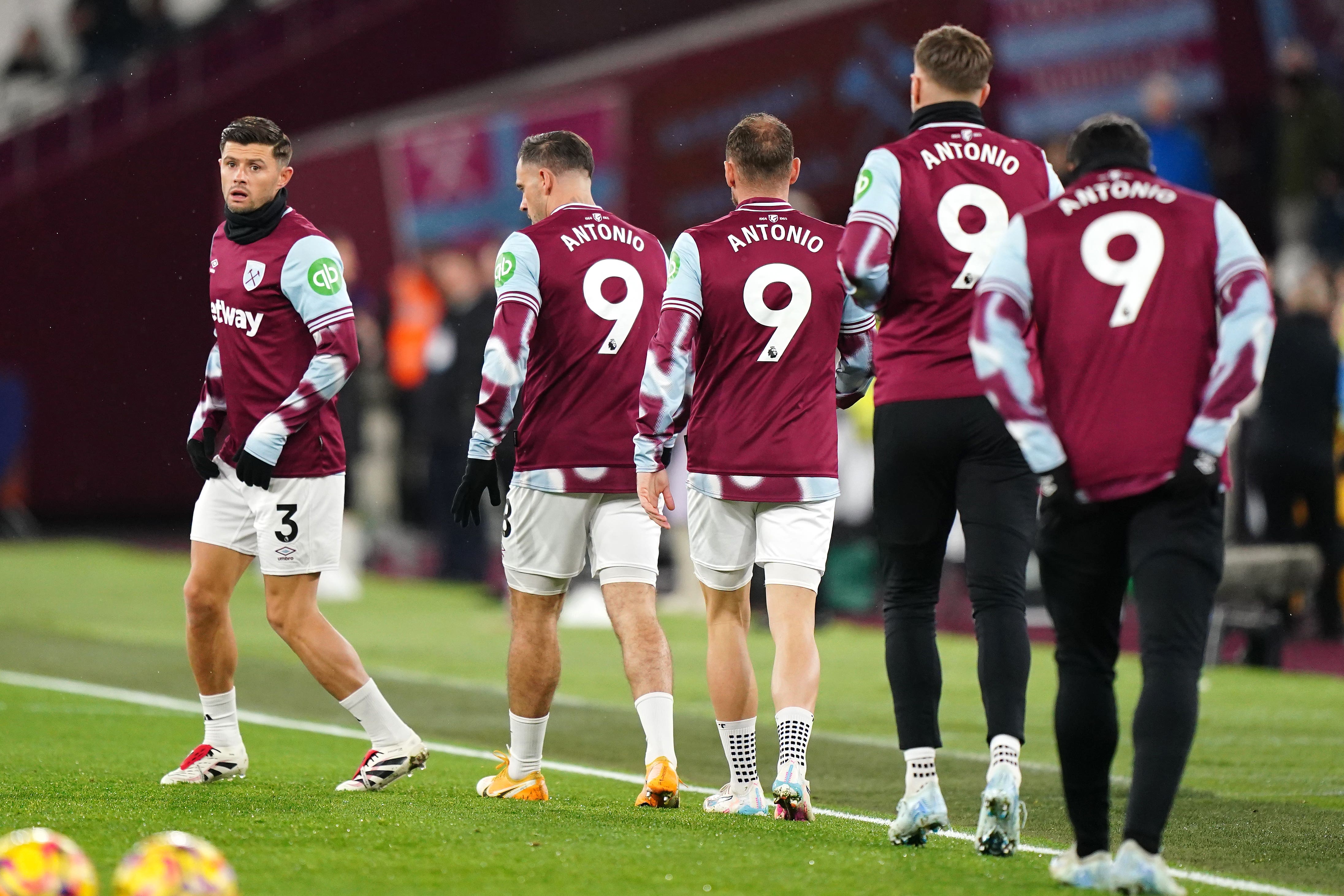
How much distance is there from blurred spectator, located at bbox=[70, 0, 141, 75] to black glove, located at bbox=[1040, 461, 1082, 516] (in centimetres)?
2550

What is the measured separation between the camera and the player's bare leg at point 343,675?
6406 millimetres

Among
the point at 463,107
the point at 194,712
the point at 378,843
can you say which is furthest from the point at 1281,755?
the point at 463,107

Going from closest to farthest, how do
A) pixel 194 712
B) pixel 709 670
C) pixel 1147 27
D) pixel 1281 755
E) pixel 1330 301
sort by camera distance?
pixel 709 670 < pixel 1281 755 < pixel 194 712 < pixel 1330 301 < pixel 1147 27

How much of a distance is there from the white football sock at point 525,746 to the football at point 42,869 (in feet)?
7.85

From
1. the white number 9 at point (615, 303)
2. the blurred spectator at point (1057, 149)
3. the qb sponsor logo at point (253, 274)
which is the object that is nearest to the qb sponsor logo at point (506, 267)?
the white number 9 at point (615, 303)

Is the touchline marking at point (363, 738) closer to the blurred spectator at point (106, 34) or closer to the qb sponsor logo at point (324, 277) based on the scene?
the qb sponsor logo at point (324, 277)

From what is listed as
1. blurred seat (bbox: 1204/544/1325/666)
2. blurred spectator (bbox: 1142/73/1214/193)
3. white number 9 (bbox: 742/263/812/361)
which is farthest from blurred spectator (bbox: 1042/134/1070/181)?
white number 9 (bbox: 742/263/812/361)

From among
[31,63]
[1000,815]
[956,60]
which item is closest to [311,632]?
[1000,815]

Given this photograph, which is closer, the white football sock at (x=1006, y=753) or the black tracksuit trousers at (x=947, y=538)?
the white football sock at (x=1006, y=753)

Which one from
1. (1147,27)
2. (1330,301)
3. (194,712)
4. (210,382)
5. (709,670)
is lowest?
(194,712)

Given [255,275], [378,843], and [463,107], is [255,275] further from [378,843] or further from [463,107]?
[463,107]

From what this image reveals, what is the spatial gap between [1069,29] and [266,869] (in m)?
11.5

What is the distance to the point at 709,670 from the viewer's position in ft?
20.3

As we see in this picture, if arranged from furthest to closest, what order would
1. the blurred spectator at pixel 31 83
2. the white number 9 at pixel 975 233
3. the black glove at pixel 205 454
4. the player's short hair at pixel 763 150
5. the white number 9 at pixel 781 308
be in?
A: the blurred spectator at pixel 31 83 < the black glove at pixel 205 454 < the player's short hair at pixel 763 150 < the white number 9 at pixel 781 308 < the white number 9 at pixel 975 233
